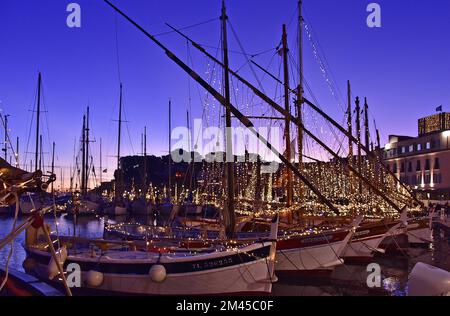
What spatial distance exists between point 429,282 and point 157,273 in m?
8.30

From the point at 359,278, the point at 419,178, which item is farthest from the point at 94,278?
the point at 419,178

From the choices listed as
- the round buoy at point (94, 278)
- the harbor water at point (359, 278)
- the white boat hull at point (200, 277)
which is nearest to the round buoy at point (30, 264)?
the harbor water at point (359, 278)

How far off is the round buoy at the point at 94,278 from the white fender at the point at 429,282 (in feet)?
32.2

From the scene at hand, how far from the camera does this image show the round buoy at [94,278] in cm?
1502

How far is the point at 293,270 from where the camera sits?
2041 cm

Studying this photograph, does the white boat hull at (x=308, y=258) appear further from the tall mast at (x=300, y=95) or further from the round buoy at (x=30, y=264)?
the round buoy at (x=30, y=264)

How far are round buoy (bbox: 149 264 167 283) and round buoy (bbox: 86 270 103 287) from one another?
1.85 meters

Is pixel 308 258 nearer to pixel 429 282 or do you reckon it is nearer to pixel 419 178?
pixel 429 282
